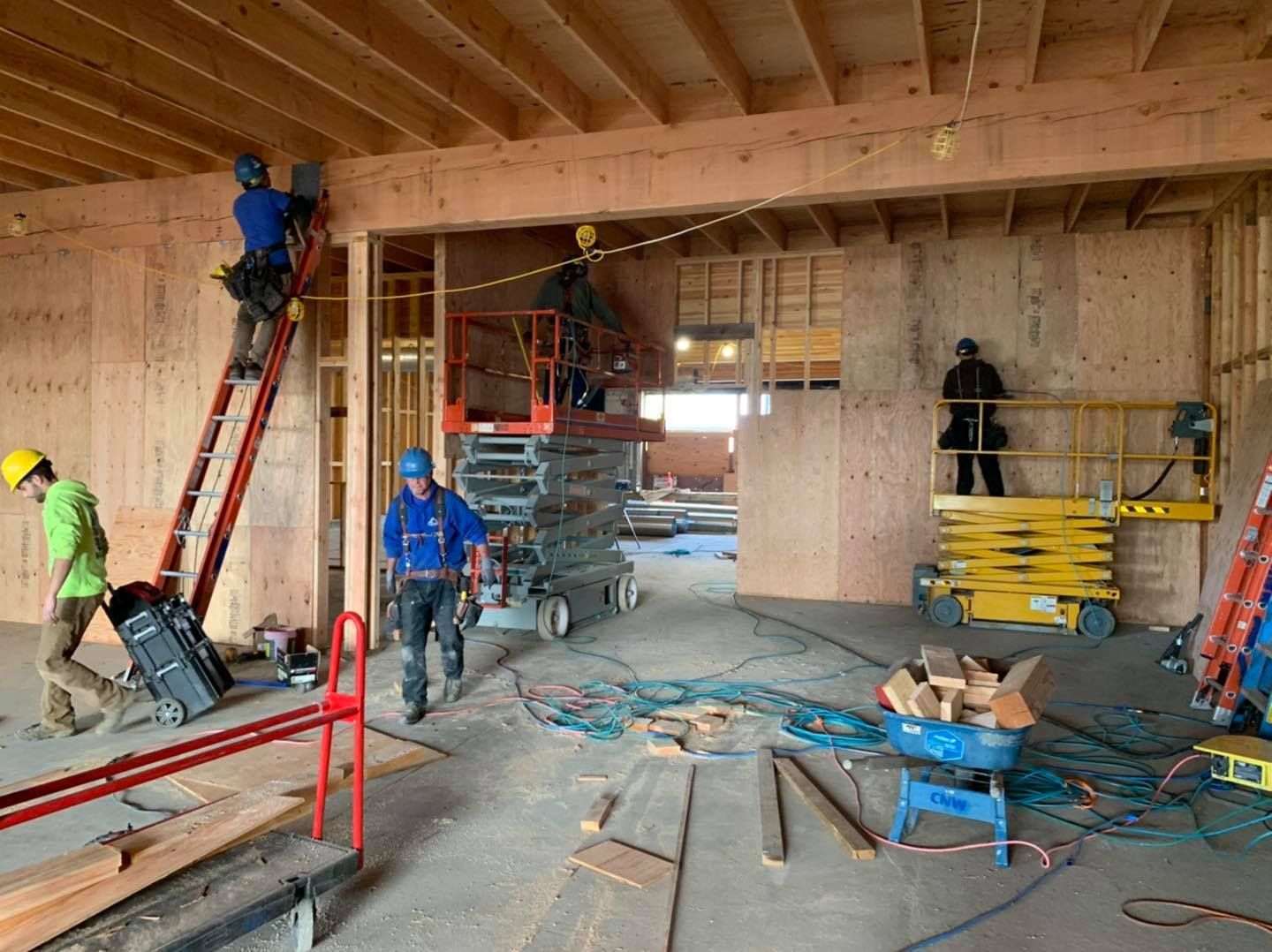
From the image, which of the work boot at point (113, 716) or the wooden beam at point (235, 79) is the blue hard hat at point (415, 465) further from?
the wooden beam at point (235, 79)

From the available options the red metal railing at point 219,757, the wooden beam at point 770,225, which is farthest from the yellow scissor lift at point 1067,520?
the red metal railing at point 219,757

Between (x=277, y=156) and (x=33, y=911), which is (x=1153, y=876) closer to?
(x=33, y=911)

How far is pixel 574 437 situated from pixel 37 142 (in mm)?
4538

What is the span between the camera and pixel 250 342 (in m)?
6.08

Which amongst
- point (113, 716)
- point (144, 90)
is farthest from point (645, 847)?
point (144, 90)

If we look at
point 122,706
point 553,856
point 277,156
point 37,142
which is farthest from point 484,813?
point 37,142

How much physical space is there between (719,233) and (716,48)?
434 centimetres

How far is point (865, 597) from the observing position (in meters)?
9.11

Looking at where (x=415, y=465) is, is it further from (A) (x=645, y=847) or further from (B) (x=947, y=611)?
(B) (x=947, y=611)

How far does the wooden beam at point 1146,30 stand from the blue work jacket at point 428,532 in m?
4.58

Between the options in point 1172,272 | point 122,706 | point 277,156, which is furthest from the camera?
point 1172,272

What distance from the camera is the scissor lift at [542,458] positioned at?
688 centimetres

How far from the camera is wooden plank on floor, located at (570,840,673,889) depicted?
125 inches

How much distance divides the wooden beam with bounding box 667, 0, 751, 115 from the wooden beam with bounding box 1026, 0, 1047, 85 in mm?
1615
